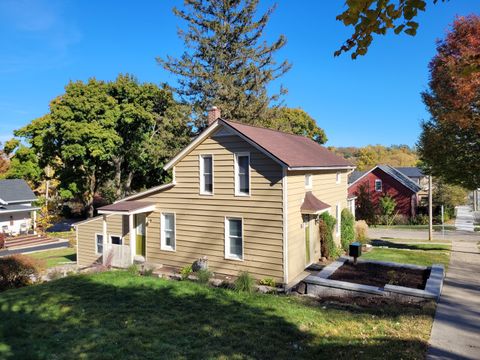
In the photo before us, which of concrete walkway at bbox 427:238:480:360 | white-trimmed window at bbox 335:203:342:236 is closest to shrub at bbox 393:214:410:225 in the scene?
white-trimmed window at bbox 335:203:342:236

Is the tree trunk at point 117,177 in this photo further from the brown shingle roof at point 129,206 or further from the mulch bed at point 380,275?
the mulch bed at point 380,275

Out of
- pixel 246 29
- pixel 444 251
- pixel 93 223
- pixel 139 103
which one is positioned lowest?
pixel 444 251

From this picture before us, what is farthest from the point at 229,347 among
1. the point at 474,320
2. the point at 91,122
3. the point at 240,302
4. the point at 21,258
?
the point at 91,122

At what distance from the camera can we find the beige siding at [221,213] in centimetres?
1398

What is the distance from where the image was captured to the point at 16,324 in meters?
8.34

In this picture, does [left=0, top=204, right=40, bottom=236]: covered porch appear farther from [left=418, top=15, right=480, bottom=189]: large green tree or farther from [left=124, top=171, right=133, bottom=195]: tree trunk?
[left=418, top=15, right=480, bottom=189]: large green tree

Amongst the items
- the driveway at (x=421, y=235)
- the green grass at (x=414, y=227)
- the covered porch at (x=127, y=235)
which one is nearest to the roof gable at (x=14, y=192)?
the covered porch at (x=127, y=235)

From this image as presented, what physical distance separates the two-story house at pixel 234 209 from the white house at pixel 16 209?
23.3 metres

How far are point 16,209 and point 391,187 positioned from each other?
1656 inches

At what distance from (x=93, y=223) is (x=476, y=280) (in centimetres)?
1977

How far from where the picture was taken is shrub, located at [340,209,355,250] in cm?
2055

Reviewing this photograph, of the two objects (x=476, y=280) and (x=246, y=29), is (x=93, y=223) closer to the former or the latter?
(x=476, y=280)

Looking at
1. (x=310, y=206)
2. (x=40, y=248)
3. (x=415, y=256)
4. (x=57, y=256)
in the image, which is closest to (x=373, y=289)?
(x=310, y=206)

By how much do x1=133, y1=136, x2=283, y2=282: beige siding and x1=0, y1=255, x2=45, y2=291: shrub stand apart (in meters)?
5.30
